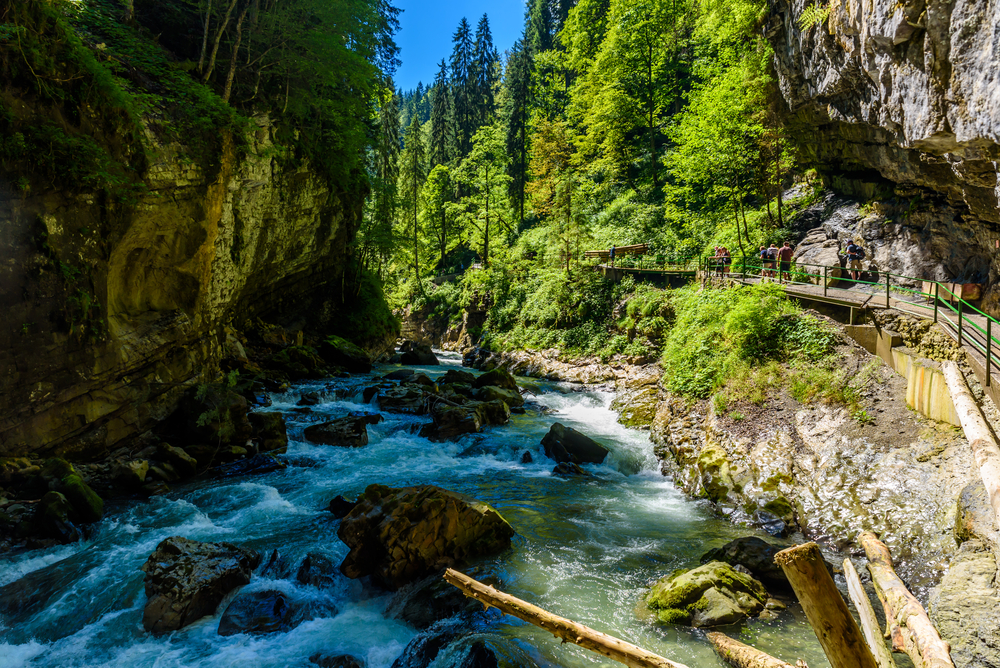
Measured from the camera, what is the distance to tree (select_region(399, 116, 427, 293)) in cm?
4341

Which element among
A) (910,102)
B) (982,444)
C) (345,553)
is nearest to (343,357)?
(345,553)

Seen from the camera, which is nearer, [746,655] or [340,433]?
[746,655]

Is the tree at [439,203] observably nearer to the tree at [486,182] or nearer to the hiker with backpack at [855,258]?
the tree at [486,182]

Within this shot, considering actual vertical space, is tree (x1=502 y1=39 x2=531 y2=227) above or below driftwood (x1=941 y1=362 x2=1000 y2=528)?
above

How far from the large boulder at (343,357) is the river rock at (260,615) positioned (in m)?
17.4

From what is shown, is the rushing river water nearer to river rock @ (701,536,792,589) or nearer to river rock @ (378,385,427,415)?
river rock @ (701,536,792,589)

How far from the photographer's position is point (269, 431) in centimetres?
1421

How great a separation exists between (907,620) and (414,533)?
673 cm

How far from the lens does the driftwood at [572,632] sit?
331 centimetres

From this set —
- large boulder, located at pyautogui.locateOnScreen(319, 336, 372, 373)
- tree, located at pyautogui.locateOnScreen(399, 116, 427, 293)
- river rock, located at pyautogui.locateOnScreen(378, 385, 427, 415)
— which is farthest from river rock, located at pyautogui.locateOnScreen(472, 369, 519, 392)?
tree, located at pyautogui.locateOnScreen(399, 116, 427, 293)

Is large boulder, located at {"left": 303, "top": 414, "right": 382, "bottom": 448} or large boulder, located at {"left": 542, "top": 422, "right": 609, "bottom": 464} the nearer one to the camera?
large boulder, located at {"left": 542, "top": 422, "right": 609, "bottom": 464}

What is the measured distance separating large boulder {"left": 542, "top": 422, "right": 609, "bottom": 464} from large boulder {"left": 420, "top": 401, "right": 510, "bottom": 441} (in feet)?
8.74

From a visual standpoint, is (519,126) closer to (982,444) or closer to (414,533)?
(414,533)

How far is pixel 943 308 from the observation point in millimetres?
11992
